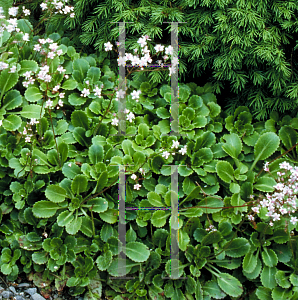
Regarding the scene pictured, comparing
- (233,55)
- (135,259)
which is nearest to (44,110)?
(135,259)

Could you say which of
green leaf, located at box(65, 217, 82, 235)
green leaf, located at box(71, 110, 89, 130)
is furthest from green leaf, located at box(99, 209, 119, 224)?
green leaf, located at box(71, 110, 89, 130)

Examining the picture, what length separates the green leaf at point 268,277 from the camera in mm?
1894

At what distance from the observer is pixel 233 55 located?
2236 millimetres

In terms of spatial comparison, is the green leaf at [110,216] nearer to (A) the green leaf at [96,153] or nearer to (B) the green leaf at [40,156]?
(A) the green leaf at [96,153]

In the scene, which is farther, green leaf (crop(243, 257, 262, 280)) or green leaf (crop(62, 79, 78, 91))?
green leaf (crop(62, 79, 78, 91))

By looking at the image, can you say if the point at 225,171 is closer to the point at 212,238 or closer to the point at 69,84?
the point at 212,238

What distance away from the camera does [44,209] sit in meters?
1.94

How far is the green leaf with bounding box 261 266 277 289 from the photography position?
1894 millimetres

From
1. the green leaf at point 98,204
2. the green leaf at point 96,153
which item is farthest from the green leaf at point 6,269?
the green leaf at point 96,153

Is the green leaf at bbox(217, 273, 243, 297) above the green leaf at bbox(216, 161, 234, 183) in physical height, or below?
below

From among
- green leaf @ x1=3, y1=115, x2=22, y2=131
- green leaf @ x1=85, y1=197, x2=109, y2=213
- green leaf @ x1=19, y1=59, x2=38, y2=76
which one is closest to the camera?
green leaf @ x1=85, y1=197, x2=109, y2=213

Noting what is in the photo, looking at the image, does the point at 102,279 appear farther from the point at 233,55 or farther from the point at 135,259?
the point at 233,55

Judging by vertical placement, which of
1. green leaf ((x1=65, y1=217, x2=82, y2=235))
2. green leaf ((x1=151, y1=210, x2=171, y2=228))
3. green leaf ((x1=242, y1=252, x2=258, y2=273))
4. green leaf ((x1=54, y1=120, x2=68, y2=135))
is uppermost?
green leaf ((x1=54, y1=120, x2=68, y2=135))

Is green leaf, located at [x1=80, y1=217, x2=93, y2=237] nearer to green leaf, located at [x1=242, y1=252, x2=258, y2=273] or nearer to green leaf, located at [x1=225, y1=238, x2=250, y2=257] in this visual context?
green leaf, located at [x1=225, y1=238, x2=250, y2=257]
